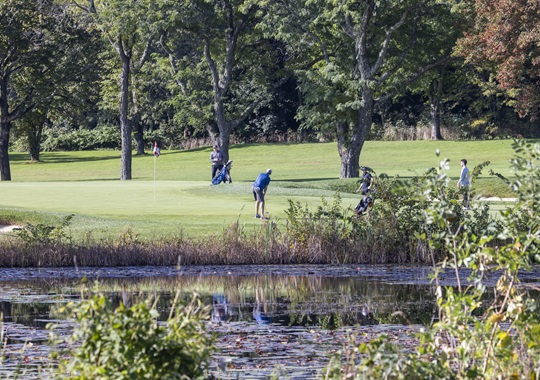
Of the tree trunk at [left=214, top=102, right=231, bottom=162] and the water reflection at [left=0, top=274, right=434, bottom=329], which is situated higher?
the tree trunk at [left=214, top=102, right=231, bottom=162]

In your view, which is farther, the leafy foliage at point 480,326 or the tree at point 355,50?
the tree at point 355,50

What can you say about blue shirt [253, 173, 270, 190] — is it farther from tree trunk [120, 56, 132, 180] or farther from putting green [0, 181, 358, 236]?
tree trunk [120, 56, 132, 180]

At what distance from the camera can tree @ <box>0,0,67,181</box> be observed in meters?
52.3

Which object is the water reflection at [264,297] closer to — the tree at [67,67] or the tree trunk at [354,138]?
the tree trunk at [354,138]

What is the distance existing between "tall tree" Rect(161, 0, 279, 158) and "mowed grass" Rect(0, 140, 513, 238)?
3.69m

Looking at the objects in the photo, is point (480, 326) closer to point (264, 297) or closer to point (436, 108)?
point (264, 297)

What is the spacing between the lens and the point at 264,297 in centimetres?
1811

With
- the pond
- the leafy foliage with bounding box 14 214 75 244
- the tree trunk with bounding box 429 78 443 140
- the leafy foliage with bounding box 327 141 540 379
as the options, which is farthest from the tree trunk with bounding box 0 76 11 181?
the leafy foliage with bounding box 327 141 540 379

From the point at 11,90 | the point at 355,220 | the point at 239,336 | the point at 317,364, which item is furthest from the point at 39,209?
the point at 11,90

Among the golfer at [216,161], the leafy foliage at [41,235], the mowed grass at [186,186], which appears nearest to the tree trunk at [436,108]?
the mowed grass at [186,186]

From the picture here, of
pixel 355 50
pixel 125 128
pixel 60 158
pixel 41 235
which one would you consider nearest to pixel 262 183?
pixel 41 235

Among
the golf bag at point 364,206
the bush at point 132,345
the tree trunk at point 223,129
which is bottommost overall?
the golf bag at point 364,206

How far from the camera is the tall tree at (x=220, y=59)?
50.8m

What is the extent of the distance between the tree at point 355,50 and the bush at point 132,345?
38.1 m
